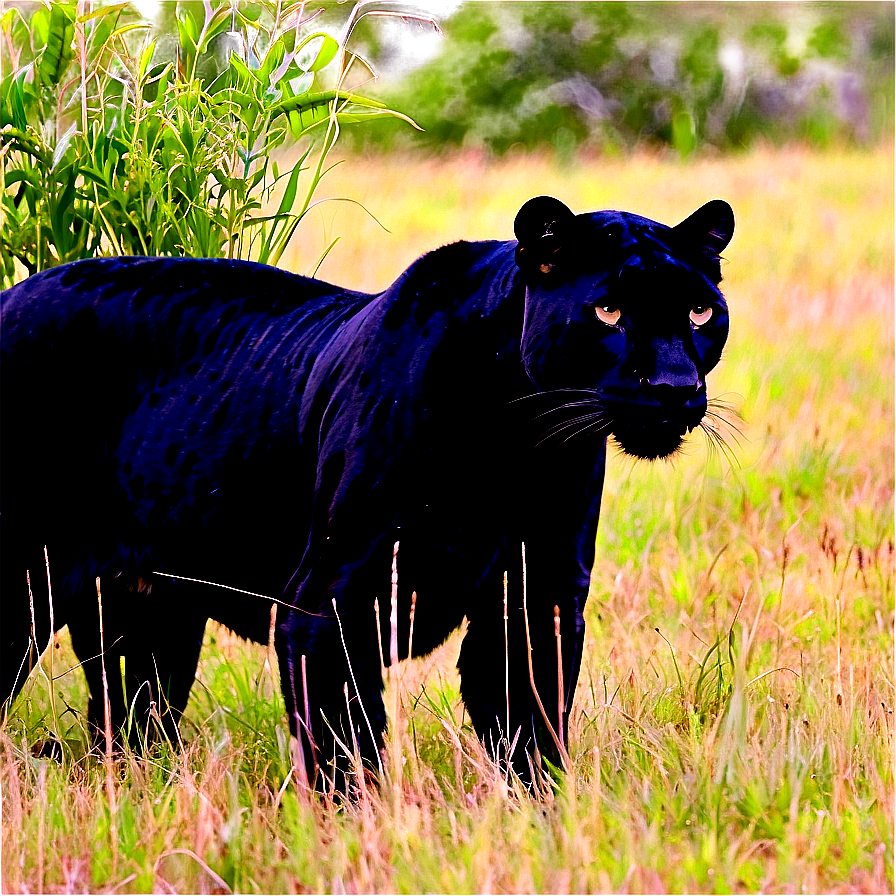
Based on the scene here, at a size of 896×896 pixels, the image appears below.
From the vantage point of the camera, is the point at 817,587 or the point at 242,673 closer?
the point at 242,673

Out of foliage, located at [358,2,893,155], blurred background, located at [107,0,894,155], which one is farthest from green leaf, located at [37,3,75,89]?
foliage, located at [358,2,893,155]

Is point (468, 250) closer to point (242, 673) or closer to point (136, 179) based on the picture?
point (136, 179)

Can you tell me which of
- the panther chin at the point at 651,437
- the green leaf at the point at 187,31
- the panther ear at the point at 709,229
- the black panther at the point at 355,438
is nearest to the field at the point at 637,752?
the black panther at the point at 355,438

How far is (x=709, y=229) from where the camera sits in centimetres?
300

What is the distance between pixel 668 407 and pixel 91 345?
5.40 ft

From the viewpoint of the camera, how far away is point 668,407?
2.69 m

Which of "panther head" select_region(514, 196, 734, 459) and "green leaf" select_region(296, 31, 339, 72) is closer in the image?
"panther head" select_region(514, 196, 734, 459)

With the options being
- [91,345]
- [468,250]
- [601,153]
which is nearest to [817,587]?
[468,250]

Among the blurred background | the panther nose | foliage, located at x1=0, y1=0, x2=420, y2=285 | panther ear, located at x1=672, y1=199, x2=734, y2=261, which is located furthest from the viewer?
the blurred background

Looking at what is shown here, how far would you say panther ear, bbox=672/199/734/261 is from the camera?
297 centimetres

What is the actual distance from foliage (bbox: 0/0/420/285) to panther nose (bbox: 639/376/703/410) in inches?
59.8

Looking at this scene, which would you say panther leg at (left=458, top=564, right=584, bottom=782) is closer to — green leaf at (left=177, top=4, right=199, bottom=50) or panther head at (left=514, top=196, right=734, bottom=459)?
panther head at (left=514, top=196, right=734, bottom=459)

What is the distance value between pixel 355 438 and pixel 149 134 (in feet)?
5.01

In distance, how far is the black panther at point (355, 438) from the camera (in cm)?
281
